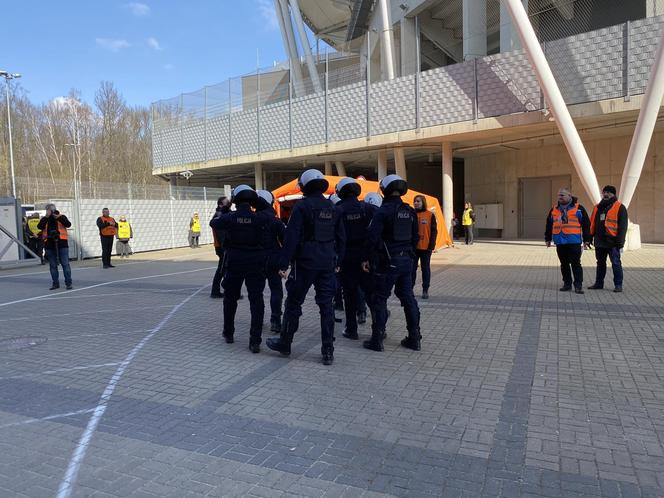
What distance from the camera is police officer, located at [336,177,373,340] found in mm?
5922

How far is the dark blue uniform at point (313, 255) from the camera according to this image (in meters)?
4.91

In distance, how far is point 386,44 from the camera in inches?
873

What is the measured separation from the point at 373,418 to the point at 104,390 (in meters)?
2.48

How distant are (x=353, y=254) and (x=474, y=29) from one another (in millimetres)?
17469

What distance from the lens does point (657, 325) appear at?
20.7 feet

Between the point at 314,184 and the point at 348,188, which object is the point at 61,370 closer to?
the point at 314,184

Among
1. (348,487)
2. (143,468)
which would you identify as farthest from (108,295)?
(348,487)

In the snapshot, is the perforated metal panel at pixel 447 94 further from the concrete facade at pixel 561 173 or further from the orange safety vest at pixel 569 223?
the orange safety vest at pixel 569 223

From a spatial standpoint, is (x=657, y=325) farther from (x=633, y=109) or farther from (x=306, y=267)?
(x=633, y=109)

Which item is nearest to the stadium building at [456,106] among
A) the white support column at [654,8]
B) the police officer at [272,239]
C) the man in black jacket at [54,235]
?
the white support column at [654,8]

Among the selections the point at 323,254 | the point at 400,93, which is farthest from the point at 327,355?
the point at 400,93

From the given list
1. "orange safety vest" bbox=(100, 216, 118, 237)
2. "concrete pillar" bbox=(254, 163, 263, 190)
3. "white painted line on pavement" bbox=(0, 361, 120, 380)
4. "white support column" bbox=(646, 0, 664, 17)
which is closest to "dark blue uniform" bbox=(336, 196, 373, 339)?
"white painted line on pavement" bbox=(0, 361, 120, 380)

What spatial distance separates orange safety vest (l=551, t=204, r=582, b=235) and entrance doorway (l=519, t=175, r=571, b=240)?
15.6 meters

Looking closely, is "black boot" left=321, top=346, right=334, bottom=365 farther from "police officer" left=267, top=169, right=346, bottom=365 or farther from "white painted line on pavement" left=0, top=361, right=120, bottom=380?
"white painted line on pavement" left=0, top=361, right=120, bottom=380
